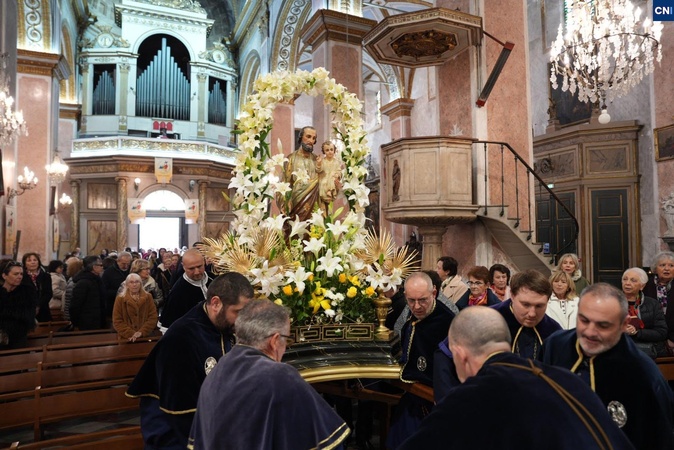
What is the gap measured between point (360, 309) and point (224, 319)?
1541 mm

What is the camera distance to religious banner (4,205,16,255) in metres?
10.0

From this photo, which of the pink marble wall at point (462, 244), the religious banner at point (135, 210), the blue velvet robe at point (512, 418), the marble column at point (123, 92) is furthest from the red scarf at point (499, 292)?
the marble column at point (123, 92)

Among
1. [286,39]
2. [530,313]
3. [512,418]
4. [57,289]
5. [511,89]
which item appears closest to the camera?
[512,418]

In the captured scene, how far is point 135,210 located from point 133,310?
15819mm

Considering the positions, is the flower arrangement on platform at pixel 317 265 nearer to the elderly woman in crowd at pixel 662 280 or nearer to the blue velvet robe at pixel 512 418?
the blue velvet robe at pixel 512 418

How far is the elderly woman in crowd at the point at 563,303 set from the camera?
14.6 ft

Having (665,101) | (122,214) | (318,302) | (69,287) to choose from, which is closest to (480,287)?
(318,302)

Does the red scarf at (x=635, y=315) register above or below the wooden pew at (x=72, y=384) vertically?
above

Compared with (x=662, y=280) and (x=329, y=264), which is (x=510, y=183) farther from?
(x=329, y=264)

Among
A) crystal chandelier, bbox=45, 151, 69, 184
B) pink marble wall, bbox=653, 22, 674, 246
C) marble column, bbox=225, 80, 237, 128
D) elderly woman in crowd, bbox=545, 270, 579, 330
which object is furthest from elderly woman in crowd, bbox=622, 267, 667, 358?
marble column, bbox=225, 80, 237, 128

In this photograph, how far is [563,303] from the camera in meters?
4.54

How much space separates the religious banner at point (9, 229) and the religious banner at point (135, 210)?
32.1 ft

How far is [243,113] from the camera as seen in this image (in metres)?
4.15

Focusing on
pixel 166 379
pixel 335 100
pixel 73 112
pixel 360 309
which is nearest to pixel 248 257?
pixel 360 309
